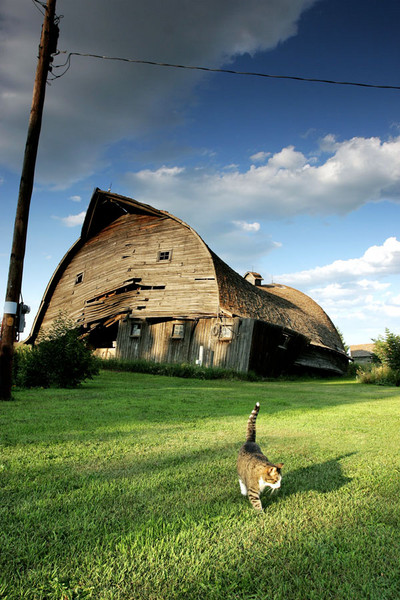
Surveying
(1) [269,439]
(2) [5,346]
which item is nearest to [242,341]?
(2) [5,346]

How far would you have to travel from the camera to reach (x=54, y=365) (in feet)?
37.5

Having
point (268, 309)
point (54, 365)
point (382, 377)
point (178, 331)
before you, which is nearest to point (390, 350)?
point (382, 377)

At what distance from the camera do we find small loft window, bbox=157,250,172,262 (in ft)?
80.7

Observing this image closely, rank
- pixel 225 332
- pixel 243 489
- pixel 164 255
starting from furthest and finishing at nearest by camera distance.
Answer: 1. pixel 164 255
2. pixel 225 332
3. pixel 243 489

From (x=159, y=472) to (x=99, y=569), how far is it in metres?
1.62

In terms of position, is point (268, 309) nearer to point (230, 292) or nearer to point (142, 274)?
point (230, 292)

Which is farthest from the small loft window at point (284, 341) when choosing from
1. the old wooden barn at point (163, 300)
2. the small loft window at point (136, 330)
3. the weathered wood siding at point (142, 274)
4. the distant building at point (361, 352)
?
the distant building at point (361, 352)

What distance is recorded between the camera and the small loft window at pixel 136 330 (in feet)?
82.0

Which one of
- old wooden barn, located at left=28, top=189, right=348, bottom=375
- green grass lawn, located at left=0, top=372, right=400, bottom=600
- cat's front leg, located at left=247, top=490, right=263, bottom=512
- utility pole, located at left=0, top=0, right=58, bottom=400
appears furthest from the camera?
old wooden barn, located at left=28, top=189, right=348, bottom=375

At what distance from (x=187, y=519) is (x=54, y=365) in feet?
32.2

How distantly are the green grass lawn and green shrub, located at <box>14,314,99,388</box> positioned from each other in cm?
633

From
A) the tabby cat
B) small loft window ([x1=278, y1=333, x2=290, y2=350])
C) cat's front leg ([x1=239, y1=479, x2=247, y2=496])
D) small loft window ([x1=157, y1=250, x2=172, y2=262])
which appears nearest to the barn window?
small loft window ([x1=157, y1=250, x2=172, y2=262])

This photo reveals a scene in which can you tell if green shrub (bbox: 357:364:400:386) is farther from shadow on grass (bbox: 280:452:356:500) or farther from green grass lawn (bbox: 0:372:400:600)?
shadow on grass (bbox: 280:452:356:500)

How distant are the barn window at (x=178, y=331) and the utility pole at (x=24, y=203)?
48.9ft
